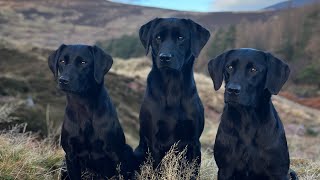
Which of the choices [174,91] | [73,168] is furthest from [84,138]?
[174,91]

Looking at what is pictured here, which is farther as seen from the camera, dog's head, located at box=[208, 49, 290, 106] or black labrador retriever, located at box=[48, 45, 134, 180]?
black labrador retriever, located at box=[48, 45, 134, 180]

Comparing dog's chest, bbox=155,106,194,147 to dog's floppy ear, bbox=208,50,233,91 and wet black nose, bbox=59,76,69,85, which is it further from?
wet black nose, bbox=59,76,69,85

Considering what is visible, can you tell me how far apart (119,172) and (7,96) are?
12.7 meters

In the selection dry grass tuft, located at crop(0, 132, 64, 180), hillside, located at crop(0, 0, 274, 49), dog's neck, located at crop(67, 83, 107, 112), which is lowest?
hillside, located at crop(0, 0, 274, 49)

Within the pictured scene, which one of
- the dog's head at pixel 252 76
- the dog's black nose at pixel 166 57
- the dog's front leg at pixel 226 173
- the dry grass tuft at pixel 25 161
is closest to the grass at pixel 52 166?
the dry grass tuft at pixel 25 161

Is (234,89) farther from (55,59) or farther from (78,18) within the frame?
(78,18)

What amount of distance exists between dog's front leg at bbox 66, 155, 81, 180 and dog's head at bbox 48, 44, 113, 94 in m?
0.80

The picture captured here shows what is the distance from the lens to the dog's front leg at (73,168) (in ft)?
17.3

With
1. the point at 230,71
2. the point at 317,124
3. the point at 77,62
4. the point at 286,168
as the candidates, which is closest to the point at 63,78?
the point at 77,62

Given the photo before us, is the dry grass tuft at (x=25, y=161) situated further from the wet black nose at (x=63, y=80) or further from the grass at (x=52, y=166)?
the wet black nose at (x=63, y=80)

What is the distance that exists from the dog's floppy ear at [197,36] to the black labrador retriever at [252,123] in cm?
66

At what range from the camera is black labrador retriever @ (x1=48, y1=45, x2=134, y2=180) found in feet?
16.8

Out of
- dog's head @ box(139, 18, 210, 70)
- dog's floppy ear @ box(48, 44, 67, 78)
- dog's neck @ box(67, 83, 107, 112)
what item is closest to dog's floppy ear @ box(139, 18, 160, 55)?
dog's head @ box(139, 18, 210, 70)

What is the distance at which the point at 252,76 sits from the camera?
14.8 feet
